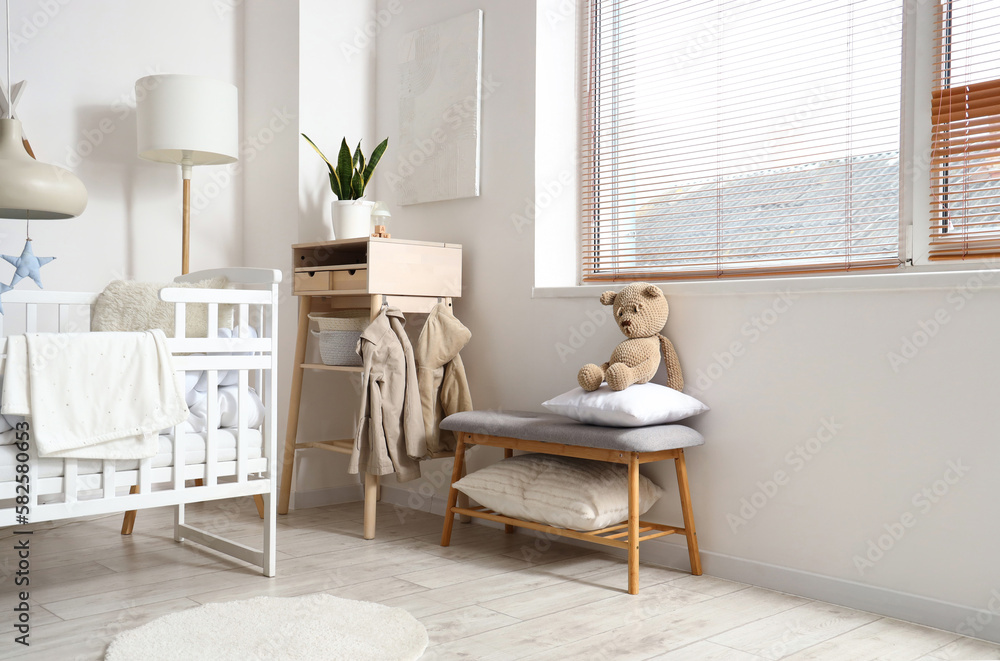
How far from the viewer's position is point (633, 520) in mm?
2115

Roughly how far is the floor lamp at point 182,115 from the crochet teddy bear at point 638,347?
1576 mm

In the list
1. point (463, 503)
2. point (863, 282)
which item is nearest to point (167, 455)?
point (463, 503)

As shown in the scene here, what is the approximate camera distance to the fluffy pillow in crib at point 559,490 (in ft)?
7.22

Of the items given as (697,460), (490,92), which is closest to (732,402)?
(697,460)

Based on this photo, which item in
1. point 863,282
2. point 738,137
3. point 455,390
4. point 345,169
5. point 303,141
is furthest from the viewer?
point 303,141

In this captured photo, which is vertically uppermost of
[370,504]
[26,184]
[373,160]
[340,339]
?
[373,160]

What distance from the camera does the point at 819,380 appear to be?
2088 millimetres

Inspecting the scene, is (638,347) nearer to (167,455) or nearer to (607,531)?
(607,531)

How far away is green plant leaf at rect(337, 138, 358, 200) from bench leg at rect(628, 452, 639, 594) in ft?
5.16

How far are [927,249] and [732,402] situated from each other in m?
0.63

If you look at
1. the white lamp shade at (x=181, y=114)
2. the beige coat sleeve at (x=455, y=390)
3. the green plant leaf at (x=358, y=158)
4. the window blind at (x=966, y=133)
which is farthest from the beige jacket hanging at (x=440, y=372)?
the window blind at (x=966, y=133)

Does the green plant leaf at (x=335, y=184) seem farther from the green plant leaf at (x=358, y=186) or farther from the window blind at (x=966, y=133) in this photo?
the window blind at (x=966, y=133)

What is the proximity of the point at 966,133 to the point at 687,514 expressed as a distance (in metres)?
1.20

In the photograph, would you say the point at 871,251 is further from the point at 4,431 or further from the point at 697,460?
the point at 4,431
